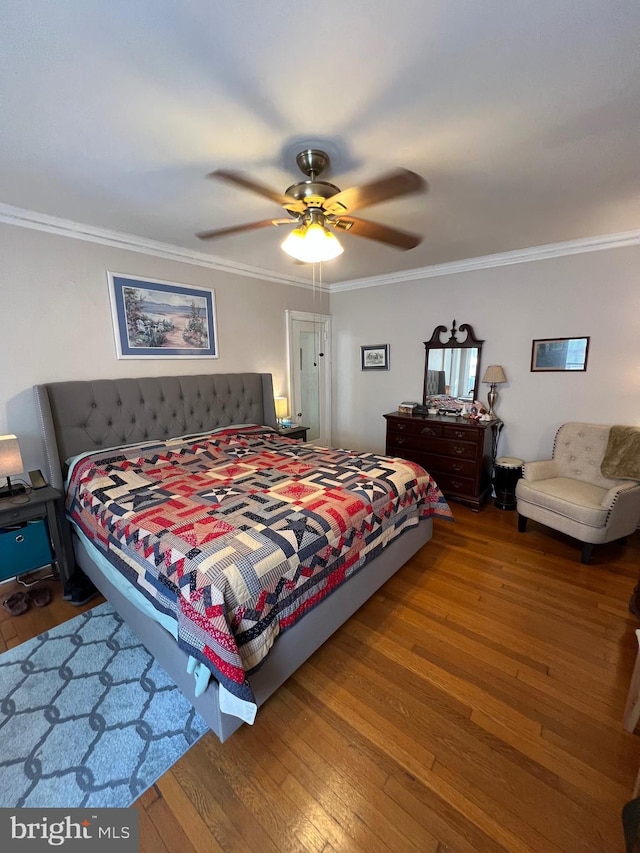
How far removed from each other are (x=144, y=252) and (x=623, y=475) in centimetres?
433

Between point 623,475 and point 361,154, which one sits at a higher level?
point 361,154

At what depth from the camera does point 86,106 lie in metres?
1.37

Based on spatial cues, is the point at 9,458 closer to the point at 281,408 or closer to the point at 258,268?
the point at 281,408

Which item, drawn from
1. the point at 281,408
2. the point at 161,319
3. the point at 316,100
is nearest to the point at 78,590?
the point at 161,319

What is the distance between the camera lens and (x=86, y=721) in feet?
5.05

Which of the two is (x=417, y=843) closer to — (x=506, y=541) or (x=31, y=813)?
(x=31, y=813)

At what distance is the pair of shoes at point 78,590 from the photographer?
2.29 meters

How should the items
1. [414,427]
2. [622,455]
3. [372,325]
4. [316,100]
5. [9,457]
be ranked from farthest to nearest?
[372,325] < [414,427] < [622,455] < [9,457] < [316,100]

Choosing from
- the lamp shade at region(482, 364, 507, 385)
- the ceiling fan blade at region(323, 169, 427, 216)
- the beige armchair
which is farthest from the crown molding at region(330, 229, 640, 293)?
the ceiling fan blade at region(323, 169, 427, 216)

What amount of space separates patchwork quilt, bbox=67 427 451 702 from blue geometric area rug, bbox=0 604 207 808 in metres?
0.50

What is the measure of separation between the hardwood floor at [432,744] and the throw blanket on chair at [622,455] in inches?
38.2

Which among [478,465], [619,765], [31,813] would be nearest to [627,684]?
[619,765]

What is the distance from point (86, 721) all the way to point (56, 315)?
2.51 meters

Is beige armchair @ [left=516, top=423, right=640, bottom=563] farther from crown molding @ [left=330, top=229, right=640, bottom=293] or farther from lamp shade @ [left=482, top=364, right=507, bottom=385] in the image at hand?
crown molding @ [left=330, top=229, right=640, bottom=293]
